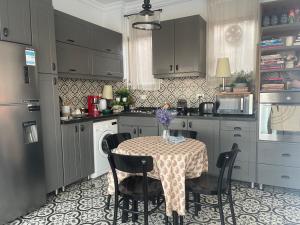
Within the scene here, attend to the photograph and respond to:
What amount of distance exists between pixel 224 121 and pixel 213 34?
141cm

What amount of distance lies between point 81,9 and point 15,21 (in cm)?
194

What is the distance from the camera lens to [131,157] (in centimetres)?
179

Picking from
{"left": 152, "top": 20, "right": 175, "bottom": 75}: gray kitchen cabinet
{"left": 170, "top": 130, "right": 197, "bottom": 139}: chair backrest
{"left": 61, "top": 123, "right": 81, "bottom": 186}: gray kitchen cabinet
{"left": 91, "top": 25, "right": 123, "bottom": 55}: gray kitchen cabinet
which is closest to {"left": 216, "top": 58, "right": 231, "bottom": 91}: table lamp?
{"left": 152, "top": 20, "right": 175, "bottom": 75}: gray kitchen cabinet

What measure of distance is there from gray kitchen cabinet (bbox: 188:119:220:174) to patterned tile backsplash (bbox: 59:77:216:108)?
668 mm

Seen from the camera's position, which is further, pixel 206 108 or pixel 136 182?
pixel 206 108

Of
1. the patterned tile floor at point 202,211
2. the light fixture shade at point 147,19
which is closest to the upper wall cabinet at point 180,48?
the light fixture shade at point 147,19

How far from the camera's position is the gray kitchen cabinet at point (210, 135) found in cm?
324

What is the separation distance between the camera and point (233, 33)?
351 cm

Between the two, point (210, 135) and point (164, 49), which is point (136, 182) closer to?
point (210, 135)

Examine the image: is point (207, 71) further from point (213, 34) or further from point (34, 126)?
point (34, 126)

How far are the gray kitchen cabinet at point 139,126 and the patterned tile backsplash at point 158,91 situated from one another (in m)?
0.65

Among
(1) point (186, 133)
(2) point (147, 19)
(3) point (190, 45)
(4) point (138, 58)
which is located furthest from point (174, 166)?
(4) point (138, 58)

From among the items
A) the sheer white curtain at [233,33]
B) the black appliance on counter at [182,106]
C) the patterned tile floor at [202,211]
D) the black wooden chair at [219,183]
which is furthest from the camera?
the black appliance on counter at [182,106]

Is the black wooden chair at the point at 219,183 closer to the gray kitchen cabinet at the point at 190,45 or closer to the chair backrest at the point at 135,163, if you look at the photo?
the chair backrest at the point at 135,163
